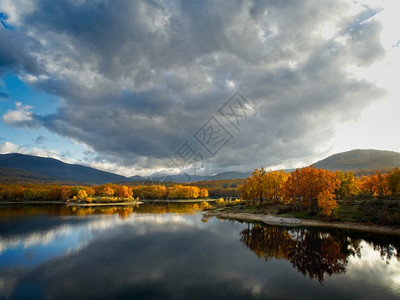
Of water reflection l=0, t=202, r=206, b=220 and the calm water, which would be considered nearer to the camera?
the calm water

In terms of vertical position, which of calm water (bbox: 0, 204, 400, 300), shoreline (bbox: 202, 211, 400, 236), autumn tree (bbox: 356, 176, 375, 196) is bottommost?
shoreline (bbox: 202, 211, 400, 236)

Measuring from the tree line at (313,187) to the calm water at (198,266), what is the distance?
17985mm

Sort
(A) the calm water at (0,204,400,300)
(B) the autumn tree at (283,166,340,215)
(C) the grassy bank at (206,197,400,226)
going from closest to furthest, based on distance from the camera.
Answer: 1. (A) the calm water at (0,204,400,300)
2. (C) the grassy bank at (206,197,400,226)
3. (B) the autumn tree at (283,166,340,215)

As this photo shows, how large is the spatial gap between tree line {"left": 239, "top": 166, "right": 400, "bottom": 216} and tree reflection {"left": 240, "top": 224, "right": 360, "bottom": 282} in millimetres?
17683

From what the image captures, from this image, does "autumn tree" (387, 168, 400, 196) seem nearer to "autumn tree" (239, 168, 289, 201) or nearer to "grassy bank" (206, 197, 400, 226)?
"grassy bank" (206, 197, 400, 226)

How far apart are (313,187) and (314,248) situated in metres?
31.9

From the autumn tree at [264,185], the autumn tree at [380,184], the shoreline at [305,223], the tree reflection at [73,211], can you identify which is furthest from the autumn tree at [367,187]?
the tree reflection at [73,211]

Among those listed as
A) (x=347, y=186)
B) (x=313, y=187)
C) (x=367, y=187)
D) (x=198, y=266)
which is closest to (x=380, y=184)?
(x=367, y=187)

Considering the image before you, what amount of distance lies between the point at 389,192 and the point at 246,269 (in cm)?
8143

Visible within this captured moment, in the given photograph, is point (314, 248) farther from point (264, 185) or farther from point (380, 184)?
point (380, 184)

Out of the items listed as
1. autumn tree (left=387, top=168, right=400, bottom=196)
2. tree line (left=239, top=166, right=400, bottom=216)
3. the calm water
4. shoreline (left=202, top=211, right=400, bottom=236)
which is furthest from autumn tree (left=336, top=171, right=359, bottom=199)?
the calm water

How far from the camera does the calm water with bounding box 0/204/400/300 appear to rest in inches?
878

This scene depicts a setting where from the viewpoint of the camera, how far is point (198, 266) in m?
30.0

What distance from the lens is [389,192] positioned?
82.9 meters
